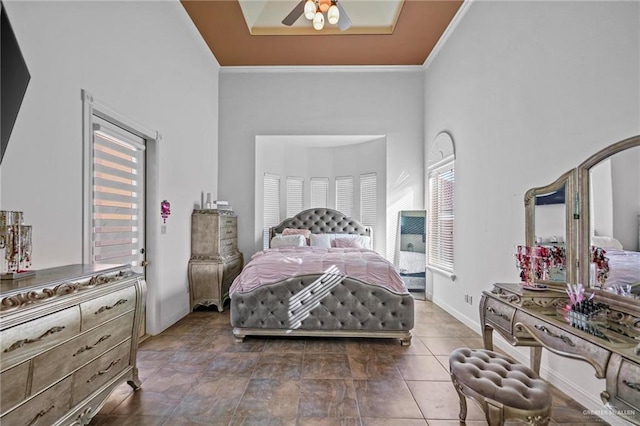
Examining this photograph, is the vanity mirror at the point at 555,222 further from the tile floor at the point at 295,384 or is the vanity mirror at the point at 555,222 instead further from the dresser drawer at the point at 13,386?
the dresser drawer at the point at 13,386

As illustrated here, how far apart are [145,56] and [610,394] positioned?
15.9 feet

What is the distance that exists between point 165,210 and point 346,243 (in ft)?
10.3

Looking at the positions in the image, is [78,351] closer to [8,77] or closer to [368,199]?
[8,77]

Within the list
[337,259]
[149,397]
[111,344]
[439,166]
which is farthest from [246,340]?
[439,166]

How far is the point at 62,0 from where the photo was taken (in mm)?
2277

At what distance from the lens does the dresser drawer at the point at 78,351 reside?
151cm

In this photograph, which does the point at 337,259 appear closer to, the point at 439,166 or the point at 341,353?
the point at 341,353

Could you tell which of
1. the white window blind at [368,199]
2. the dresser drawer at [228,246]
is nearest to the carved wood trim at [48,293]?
the dresser drawer at [228,246]

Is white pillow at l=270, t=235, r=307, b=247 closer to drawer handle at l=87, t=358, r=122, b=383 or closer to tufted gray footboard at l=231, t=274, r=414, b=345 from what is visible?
tufted gray footboard at l=231, t=274, r=414, b=345

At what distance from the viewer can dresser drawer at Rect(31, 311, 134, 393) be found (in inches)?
59.3

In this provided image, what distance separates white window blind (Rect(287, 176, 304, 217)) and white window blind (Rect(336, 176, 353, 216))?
2.72 feet

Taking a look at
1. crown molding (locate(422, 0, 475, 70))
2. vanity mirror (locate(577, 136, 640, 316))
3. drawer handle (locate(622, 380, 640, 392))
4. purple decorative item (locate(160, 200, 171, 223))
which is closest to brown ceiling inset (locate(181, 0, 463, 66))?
crown molding (locate(422, 0, 475, 70))

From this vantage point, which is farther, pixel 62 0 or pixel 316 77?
pixel 316 77

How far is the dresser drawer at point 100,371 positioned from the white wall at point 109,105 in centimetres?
81
